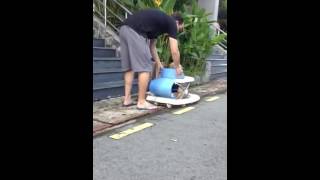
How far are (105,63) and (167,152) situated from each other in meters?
3.25

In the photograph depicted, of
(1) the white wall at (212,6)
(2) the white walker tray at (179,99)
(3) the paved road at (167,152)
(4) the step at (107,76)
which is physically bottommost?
(3) the paved road at (167,152)

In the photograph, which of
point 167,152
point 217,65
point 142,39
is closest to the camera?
point 167,152

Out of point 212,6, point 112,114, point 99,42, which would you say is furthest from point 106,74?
point 212,6

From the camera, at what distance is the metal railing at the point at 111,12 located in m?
7.09

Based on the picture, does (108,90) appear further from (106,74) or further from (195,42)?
(195,42)

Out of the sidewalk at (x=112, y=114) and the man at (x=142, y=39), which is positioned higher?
the man at (x=142, y=39)

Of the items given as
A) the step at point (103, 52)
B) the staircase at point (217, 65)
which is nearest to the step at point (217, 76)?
the staircase at point (217, 65)

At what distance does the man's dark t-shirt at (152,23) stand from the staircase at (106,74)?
1061 mm

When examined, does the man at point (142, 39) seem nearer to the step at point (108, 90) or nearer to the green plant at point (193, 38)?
the step at point (108, 90)

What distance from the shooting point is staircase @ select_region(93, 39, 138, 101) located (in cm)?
537

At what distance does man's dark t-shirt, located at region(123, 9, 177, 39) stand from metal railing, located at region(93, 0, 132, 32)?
2.09m

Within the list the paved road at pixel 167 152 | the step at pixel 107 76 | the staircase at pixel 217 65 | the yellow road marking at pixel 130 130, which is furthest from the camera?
the staircase at pixel 217 65

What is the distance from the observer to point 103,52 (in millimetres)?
6496
